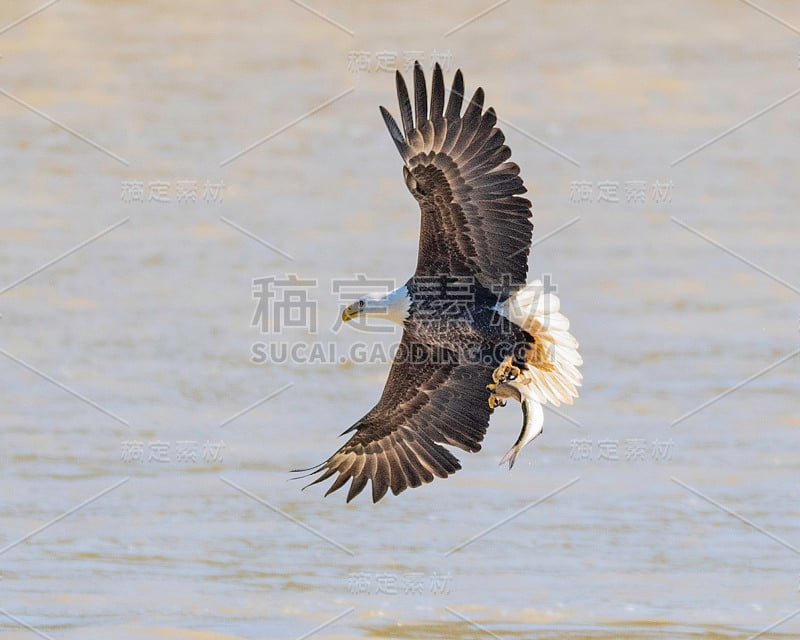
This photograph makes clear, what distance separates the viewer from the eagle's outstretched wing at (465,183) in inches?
317

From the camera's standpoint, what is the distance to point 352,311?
28.1 ft

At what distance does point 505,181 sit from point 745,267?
14.4 feet

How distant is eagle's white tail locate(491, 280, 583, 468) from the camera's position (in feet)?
26.8

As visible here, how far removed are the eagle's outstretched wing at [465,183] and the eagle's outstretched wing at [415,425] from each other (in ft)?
2.10

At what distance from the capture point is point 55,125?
14484 mm

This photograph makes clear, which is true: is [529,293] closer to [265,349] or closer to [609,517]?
[609,517]

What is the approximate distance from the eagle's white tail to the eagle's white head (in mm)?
487
